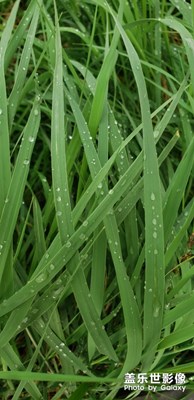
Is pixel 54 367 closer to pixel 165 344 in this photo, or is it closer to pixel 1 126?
pixel 165 344

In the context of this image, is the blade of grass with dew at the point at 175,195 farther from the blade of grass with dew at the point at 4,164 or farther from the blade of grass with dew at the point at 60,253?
the blade of grass with dew at the point at 4,164

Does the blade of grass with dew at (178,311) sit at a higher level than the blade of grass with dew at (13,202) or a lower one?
lower

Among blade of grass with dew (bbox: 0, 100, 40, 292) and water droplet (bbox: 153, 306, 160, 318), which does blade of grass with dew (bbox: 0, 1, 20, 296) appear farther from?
water droplet (bbox: 153, 306, 160, 318)

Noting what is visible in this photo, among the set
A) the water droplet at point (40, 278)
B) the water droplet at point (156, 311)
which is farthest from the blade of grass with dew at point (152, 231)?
the water droplet at point (40, 278)

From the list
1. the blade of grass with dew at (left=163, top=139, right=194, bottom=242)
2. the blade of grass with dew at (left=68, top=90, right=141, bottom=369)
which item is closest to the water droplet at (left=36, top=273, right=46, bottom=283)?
the blade of grass with dew at (left=68, top=90, right=141, bottom=369)

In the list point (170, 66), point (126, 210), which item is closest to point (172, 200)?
point (126, 210)

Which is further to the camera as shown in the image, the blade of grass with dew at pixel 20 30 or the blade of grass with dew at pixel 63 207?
the blade of grass with dew at pixel 20 30

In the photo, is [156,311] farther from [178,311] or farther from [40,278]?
[40,278]

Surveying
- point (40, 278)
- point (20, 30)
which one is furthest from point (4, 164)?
point (20, 30)
